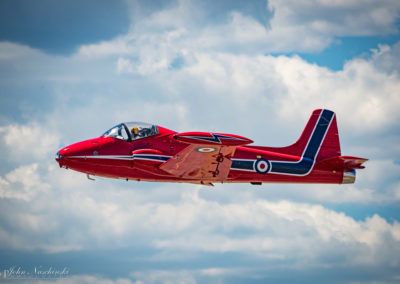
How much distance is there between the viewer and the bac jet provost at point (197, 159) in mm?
25172

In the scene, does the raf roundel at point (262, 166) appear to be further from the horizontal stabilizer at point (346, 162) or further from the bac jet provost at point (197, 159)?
the horizontal stabilizer at point (346, 162)

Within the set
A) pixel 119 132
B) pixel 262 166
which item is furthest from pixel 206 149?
pixel 119 132

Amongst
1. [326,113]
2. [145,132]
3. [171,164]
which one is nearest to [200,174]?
[171,164]

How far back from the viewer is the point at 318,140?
29.1 meters

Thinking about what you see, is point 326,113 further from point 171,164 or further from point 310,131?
point 171,164

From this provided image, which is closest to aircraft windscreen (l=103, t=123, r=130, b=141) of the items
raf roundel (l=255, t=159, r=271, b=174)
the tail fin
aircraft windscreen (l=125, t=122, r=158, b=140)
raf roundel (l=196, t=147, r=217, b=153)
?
aircraft windscreen (l=125, t=122, r=158, b=140)

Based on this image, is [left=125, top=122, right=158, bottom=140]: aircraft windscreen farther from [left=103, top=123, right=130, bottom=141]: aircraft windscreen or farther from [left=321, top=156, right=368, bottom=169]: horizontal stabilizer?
Answer: [left=321, top=156, right=368, bottom=169]: horizontal stabilizer

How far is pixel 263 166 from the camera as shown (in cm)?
2734

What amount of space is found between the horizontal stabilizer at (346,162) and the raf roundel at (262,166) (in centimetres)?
303

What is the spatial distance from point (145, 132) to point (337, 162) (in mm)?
9602

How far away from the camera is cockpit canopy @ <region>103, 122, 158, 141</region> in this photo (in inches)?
1024

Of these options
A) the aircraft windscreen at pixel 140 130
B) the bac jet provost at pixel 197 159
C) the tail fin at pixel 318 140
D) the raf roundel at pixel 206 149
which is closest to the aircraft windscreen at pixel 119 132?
the bac jet provost at pixel 197 159

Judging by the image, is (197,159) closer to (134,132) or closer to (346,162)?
(134,132)

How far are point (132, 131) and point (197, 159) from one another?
3.38 meters
